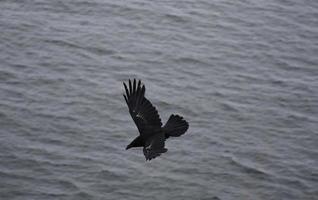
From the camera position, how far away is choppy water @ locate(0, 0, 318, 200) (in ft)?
63.1

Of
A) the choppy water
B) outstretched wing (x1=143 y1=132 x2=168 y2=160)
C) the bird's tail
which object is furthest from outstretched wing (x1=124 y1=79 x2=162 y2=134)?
the choppy water

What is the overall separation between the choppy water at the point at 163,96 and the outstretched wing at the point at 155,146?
20.3 feet

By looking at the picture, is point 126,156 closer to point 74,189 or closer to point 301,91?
point 74,189

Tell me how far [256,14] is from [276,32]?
42.9 inches

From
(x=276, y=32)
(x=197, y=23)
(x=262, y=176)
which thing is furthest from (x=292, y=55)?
(x=262, y=176)

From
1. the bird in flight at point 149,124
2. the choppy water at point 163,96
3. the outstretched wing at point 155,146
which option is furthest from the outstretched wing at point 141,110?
the choppy water at point 163,96

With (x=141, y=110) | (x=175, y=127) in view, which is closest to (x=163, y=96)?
(x=141, y=110)

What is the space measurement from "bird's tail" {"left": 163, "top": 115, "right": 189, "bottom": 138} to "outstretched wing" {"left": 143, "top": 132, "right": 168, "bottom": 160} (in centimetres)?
15

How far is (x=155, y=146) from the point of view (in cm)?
1251

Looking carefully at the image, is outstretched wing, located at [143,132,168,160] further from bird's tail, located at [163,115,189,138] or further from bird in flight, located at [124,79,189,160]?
bird's tail, located at [163,115,189,138]

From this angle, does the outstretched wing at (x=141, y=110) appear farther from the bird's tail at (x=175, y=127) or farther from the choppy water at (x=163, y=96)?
the choppy water at (x=163, y=96)

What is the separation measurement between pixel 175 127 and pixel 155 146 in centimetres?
71

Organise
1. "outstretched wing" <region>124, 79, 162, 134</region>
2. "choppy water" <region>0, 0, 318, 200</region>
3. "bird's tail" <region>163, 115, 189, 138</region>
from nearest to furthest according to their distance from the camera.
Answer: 1. "bird's tail" <region>163, 115, 189, 138</region>
2. "outstretched wing" <region>124, 79, 162, 134</region>
3. "choppy water" <region>0, 0, 318, 200</region>

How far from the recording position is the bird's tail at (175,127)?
13.0 meters
